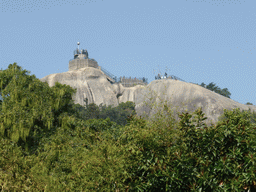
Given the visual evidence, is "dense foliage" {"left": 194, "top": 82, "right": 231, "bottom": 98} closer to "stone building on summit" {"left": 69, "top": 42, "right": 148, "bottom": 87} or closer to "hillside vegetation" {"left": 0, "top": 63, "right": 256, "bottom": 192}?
"stone building on summit" {"left": 69, "top": 42, "right": 148, "bottom": 87}

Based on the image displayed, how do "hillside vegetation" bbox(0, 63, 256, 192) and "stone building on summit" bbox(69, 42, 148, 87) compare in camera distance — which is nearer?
"hillside vegetation" bbox(0, 63, 256, 192)

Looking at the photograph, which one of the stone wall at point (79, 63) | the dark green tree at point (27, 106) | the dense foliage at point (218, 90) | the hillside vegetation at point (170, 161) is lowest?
the hillside vegetation at point (170, 161)

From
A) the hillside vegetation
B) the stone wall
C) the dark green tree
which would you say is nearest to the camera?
the hillside vegetation

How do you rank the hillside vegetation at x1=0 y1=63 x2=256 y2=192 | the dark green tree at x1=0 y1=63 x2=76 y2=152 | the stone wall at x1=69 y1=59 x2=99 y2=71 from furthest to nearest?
the stone wall at x1=69 y1=59 x2=99 y2=71
the dark green tree at x1=0 y1=63 x2=76 y2=152
the hillside vegetation at x1=0 y1=63 x2=256 y2=192

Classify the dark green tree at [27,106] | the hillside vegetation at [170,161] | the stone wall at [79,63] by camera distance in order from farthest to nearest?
the stone wall at [79,63]
the dark green tree at [27,106]
the hillside vegetation at [170,161]

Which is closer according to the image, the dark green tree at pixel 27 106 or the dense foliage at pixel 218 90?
the dark green tree at pixel 27 106

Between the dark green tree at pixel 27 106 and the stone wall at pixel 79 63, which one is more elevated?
the stone wall at pixel 79 63

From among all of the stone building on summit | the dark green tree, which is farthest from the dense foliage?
the dark green tree

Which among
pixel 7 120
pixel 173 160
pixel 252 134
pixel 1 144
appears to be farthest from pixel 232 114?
pixel 7 120

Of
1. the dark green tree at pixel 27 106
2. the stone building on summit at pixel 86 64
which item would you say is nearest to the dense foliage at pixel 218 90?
the stone building on summit at pixel 86 64

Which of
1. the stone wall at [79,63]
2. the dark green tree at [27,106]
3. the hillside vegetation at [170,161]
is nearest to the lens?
the hillside vegetation at [170,161]

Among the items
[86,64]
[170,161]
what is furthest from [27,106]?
[86,64]

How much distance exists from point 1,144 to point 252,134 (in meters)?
10.1

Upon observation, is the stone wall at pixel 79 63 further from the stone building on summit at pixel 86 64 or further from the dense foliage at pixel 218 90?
the dense foliage at pixel 218 90
